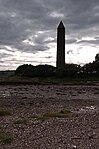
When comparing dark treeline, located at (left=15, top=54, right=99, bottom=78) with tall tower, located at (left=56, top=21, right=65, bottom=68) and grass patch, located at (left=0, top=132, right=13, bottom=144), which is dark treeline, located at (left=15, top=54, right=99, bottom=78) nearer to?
tall tower, located at (left=56, top=21, right=65, bottom=68)

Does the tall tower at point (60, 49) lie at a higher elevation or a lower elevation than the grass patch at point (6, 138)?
higher

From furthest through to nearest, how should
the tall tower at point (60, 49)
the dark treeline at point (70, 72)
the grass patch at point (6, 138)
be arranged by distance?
1. the tall tower at point (60, 49)
2. the dark treeline at point (70, 72)
3. the grass patch at point (6, 138)

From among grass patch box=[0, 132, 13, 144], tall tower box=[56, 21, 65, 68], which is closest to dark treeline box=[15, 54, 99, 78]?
tall tower box=[56, 21, 65, 68]

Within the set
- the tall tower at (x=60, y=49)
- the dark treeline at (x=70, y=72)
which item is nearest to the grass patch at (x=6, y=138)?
the dark treeline at (x=70, y=72)

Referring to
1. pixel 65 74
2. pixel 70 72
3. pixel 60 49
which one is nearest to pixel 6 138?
pixel 65 74

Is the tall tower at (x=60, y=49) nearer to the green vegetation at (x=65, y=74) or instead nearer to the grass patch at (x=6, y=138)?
the green vegetation at (x=65, y=74)

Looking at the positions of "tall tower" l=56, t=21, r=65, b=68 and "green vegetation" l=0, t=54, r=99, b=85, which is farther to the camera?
"tall tower" l=56, t=21, r=65, b=68

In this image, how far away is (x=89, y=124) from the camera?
59.5 ft

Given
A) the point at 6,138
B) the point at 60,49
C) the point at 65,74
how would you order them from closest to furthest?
the point at 6,138, the point at 65,74, the point at 60,49

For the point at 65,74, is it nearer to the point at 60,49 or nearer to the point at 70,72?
the point at 70,72

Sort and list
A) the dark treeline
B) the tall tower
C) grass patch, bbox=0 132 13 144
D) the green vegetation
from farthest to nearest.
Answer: the tall tower, the dark treeline, the green vegetation, grass patch, bbox=0 132 13 144

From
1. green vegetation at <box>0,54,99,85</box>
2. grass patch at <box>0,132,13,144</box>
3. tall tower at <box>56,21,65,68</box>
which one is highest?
tall tower at <box>56,21,65,68</box>

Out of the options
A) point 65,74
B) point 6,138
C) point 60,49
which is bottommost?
point 6,138

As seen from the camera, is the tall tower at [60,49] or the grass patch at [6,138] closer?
the grass patch at [6,138]
